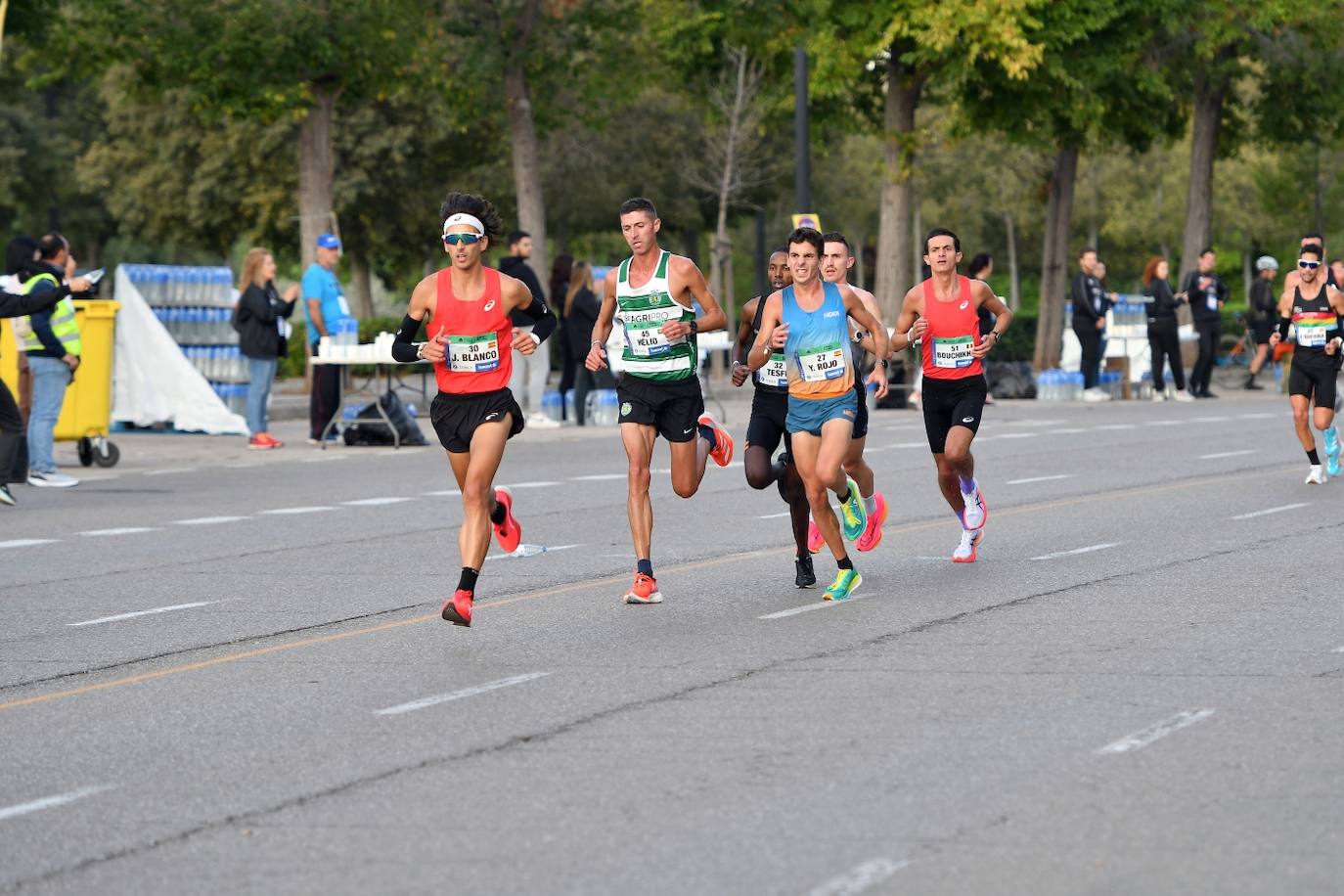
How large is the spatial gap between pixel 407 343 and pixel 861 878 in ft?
17.0

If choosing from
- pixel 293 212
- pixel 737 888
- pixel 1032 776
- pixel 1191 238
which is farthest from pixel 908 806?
pixel 293 212

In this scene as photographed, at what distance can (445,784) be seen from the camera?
6457mm

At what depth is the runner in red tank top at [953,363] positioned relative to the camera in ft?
39.1

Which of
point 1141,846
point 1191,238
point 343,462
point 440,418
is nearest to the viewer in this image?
point 1141,846

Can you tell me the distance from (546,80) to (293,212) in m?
21.9

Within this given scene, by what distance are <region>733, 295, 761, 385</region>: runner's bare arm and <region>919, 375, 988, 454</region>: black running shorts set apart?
1.11m

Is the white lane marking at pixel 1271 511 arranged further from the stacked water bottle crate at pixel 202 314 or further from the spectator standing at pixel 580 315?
the stacked water bottle crate at pixel 202 314

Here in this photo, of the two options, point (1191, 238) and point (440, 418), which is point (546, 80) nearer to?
point (1191, 238)

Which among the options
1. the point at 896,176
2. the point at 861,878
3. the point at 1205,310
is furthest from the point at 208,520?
the point at 896,176

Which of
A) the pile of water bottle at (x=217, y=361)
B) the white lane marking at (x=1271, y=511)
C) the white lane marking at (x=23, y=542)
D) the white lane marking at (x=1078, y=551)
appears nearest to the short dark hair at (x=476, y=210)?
the white lane marking at (x=1078, y=551)

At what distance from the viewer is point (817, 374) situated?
10.6 m

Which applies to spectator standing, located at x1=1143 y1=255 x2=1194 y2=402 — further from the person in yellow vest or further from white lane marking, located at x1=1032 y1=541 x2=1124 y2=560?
white lane marking, located at x1=1032 y1=541 x2=1124 y2=560

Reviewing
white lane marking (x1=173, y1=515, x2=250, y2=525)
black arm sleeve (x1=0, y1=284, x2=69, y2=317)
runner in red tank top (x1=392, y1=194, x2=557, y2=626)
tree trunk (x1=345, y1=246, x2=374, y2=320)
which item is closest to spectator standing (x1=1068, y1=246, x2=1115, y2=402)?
black arm sleeve (x1=0, y1=284, x2=69, y2=317)

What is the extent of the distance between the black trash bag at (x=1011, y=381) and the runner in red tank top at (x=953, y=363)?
767 inches
